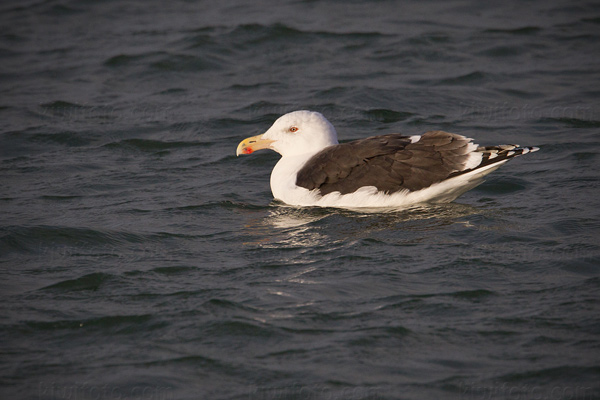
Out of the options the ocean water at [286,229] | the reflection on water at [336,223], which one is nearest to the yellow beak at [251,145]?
the ocean water at [286,229]

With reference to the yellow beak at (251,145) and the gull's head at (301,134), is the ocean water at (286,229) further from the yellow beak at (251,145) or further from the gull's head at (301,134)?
the gull's head at (301,134)

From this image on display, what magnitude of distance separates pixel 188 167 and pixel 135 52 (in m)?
6.12

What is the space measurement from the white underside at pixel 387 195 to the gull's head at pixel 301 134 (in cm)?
57

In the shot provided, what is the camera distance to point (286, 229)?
8.15m

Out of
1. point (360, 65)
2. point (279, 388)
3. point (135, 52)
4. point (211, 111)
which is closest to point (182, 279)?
point (279, 388)

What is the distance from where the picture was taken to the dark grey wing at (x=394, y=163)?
826 cm

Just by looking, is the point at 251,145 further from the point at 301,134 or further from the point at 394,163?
the point at 394,163

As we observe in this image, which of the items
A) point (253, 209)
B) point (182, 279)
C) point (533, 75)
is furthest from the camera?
point (533, 75)

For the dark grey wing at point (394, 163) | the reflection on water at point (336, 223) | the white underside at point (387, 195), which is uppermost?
the dark grey wing at point (394, 163)

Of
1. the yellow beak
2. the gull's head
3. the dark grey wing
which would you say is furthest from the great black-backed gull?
the yellow beak

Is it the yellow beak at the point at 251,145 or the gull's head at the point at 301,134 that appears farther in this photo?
the yellow beak at the point at 251,145

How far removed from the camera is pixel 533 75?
46.0ft

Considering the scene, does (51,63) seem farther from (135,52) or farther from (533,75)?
(533,75)

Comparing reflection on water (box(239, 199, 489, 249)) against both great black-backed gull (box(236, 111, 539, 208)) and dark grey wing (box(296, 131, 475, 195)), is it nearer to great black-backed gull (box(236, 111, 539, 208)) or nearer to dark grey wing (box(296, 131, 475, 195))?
great black-backed gull (box(236, 111, 539, 208))
